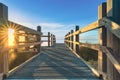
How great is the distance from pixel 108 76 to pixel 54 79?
104 centimetres

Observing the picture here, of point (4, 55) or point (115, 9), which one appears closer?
point (115, 9)

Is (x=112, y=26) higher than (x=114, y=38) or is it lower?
higher

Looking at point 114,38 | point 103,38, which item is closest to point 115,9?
point 114,38

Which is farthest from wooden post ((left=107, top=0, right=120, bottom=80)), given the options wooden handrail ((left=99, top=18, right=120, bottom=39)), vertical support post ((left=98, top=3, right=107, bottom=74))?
vertical support post ((left=98, top=3, right=107, bottom=74))

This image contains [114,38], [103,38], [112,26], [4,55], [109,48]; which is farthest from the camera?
[4,55]

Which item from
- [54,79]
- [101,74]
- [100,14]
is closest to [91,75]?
[101,74]

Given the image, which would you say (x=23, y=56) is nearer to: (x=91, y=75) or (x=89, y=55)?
(x=89, y=55)

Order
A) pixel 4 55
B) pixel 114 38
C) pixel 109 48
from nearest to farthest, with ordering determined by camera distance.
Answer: pixel 114 38
pixel 109 48
pixel 4 55

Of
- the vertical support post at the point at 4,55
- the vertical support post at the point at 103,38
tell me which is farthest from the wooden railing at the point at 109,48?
the vertical support post at the point at 4,55

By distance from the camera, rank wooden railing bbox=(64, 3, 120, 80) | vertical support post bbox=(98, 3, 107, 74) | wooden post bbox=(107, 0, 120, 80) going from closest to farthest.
Answer: wooden railing bbox=(64, 3, 120, 80) → wooden post bbox=(107, 0, 120, 80) → vertical support post bbox=(98, 3, 107, 74)

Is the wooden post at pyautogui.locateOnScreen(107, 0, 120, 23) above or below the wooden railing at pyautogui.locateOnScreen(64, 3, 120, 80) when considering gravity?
above

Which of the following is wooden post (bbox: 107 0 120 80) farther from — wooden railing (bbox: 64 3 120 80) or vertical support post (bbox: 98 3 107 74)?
vertical support post (bbox: 98 3 107 74)

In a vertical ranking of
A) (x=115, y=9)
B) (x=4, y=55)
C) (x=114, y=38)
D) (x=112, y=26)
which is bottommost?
(x=4, y=55)

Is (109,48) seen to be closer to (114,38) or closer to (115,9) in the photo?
(114,38)
